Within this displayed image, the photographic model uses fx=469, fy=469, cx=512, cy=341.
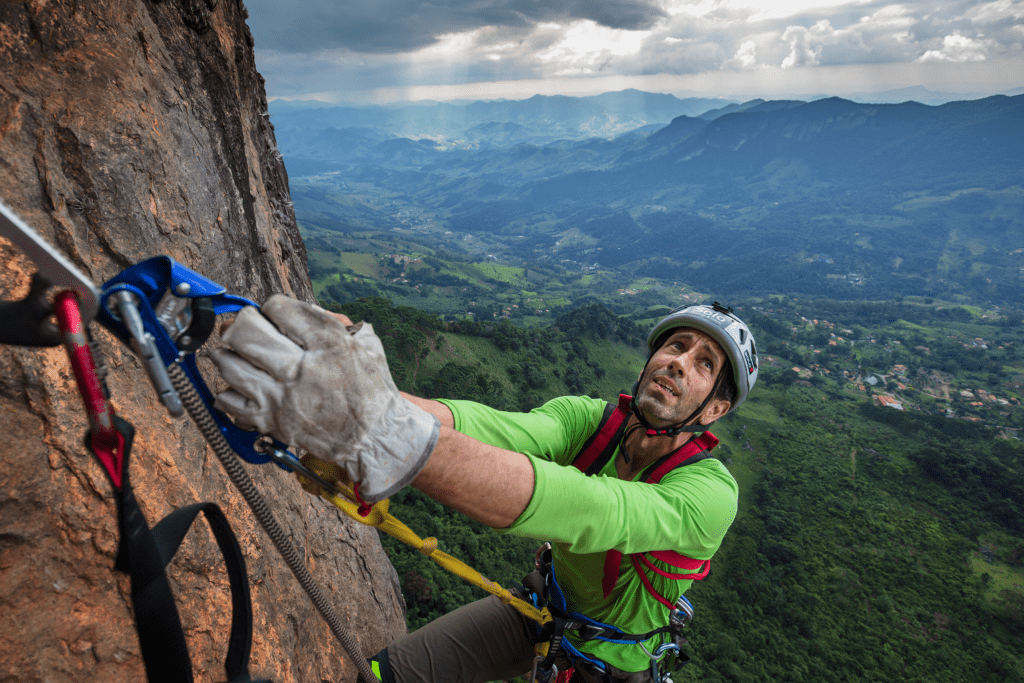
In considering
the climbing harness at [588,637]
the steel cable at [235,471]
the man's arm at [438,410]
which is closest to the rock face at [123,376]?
the steel cable at [235,471]

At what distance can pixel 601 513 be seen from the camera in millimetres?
2186

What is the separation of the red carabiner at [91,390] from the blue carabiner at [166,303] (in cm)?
17

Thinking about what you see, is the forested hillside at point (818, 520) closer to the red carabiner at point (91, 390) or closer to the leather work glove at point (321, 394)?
the leather work glove at point (321, 394)

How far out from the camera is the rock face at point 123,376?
2.14m

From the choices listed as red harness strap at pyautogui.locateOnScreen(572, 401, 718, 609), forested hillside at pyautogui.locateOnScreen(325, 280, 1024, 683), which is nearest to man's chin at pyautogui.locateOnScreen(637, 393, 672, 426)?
red harness strap at pyautogui.locateOnScreen(572, 401, 718, 609)

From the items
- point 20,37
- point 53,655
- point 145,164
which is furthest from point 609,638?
point 20,37

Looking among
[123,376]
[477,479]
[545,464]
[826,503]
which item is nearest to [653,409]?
[545,464]

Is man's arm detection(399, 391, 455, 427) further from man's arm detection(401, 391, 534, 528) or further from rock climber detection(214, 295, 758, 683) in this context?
man's arm detection(401, 391, 534, 528)

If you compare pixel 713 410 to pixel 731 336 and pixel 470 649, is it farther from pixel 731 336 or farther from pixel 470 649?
pixel 470 649

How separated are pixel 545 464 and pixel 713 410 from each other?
2.23 meters

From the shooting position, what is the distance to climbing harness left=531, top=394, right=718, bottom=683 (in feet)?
10.7

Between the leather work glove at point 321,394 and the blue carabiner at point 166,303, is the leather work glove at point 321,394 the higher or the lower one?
the lower one

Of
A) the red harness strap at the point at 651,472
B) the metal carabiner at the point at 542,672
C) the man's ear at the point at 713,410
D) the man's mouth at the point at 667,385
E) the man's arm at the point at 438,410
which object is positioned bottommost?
the metal carabiner at the point at 542,672

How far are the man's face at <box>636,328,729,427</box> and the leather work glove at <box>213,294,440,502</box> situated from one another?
2.23 m
